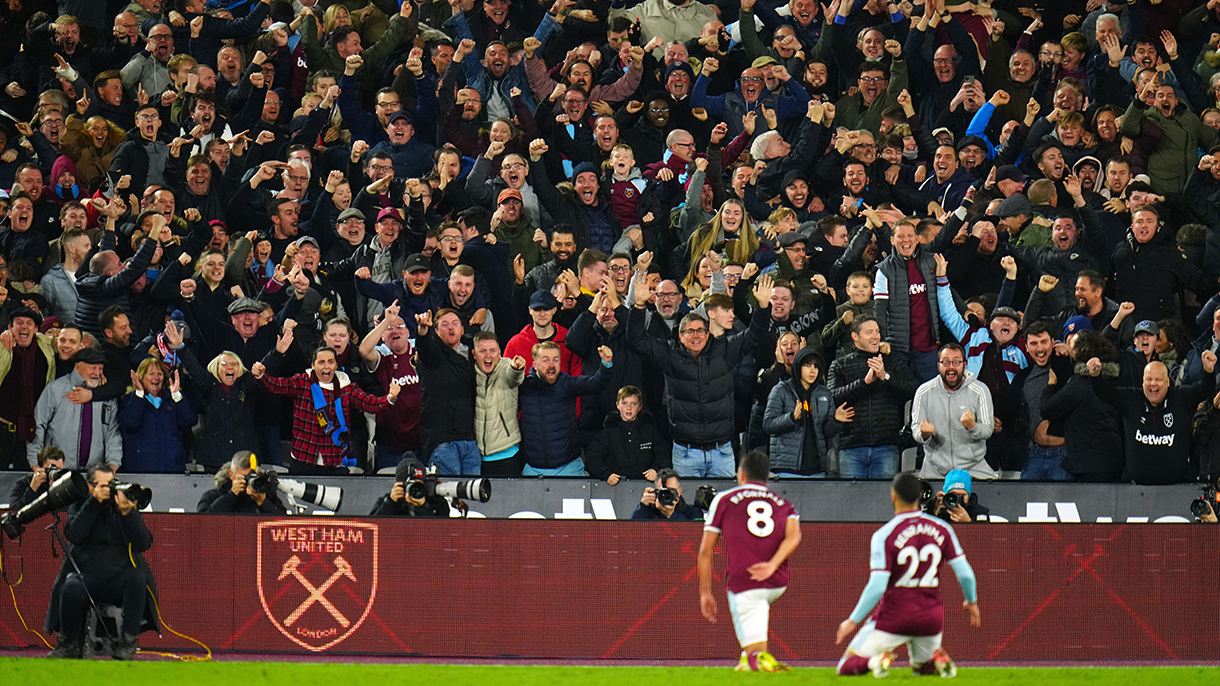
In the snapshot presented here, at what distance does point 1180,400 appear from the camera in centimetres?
1348

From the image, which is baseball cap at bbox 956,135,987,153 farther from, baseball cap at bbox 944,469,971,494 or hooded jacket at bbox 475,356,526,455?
hooded jacket at bbox 475,356,526,455

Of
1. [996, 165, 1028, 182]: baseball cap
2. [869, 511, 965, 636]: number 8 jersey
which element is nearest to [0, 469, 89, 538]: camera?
[869, 511, 965, 636]: number 8 jersey

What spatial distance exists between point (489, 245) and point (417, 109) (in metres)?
2.87

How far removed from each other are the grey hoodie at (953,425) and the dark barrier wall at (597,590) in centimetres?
144

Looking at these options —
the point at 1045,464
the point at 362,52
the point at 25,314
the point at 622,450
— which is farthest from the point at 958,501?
the point at 362,52

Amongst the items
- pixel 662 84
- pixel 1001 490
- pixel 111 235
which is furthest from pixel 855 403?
pixel 111 235

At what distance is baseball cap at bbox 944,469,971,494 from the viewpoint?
12902 mm

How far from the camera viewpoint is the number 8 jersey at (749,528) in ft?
33.2

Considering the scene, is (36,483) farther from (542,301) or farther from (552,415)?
(542,301)

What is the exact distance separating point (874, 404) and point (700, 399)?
1.59m

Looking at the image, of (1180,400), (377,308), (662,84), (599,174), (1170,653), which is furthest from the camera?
(662,84)

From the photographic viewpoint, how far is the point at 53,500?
12055mm

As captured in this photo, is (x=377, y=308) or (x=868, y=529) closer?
(x=868, y=529)

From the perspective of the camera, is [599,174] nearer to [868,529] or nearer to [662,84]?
[662,84]
